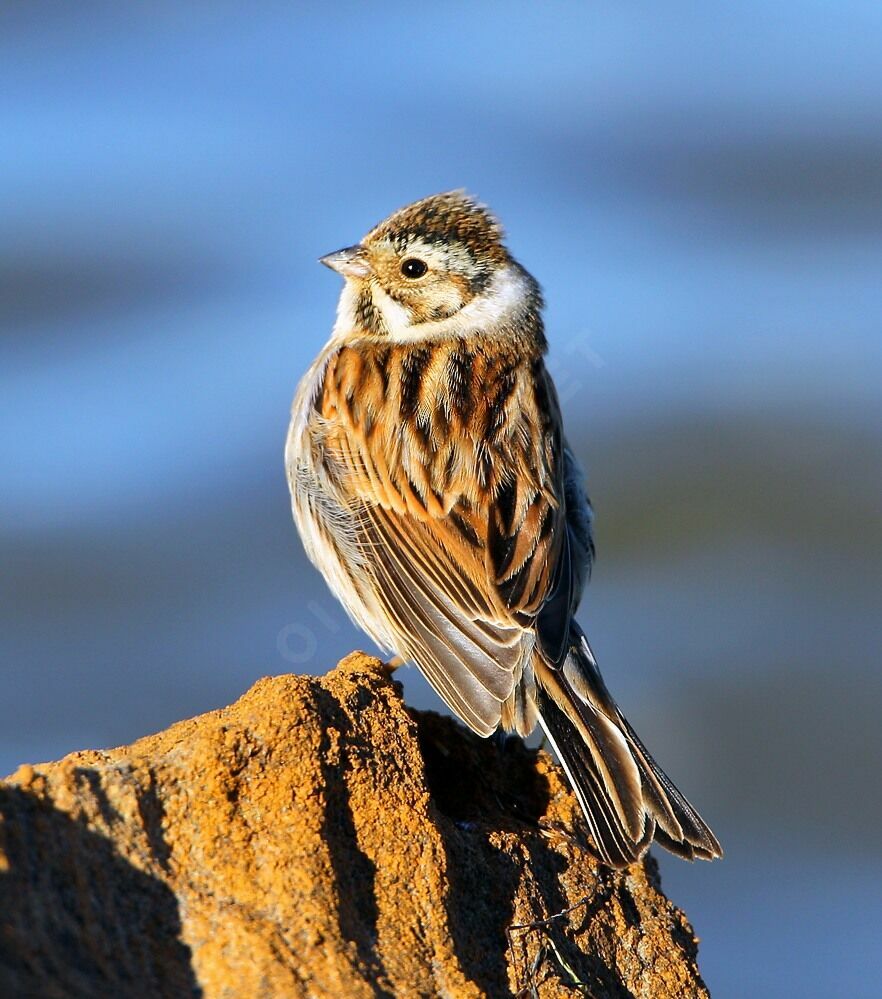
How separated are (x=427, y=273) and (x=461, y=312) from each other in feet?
0.71

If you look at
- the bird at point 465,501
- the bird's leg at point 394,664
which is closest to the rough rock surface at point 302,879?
the bird at point 465,501

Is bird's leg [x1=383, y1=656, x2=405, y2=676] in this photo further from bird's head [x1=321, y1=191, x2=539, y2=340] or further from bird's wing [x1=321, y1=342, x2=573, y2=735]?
bird's head [x1=321, y1=191, x2=539, y2=340]

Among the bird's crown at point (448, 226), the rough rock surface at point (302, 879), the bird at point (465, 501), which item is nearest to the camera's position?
the rough rock surface at point (302, 879)

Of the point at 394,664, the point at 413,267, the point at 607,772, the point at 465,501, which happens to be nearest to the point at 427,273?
the point at 413,267

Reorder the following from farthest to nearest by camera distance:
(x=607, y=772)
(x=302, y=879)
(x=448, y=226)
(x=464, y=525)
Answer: (x=448, y=226) → (x=464, y=525) → (x=607, y=772) → (x=302, y=879)

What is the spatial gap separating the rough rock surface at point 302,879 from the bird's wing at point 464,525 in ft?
2.32

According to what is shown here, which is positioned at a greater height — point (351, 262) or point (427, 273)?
point (351, 262)

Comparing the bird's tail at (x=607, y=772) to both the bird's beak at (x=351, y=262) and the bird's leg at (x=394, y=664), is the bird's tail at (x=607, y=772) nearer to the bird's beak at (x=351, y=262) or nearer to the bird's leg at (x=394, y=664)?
the bird's leg at (x=394, y=664)

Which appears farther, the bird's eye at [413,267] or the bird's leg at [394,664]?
the bird's eye at [413,267]

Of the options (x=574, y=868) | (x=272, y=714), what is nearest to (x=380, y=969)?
(x=272, y=714)

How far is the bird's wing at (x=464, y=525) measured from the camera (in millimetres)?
5422

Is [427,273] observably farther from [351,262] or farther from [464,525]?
[464,525]

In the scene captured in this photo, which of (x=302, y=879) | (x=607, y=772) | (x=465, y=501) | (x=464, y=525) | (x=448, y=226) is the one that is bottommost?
(x=302, y=879)

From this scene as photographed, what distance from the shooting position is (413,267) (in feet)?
22.4
